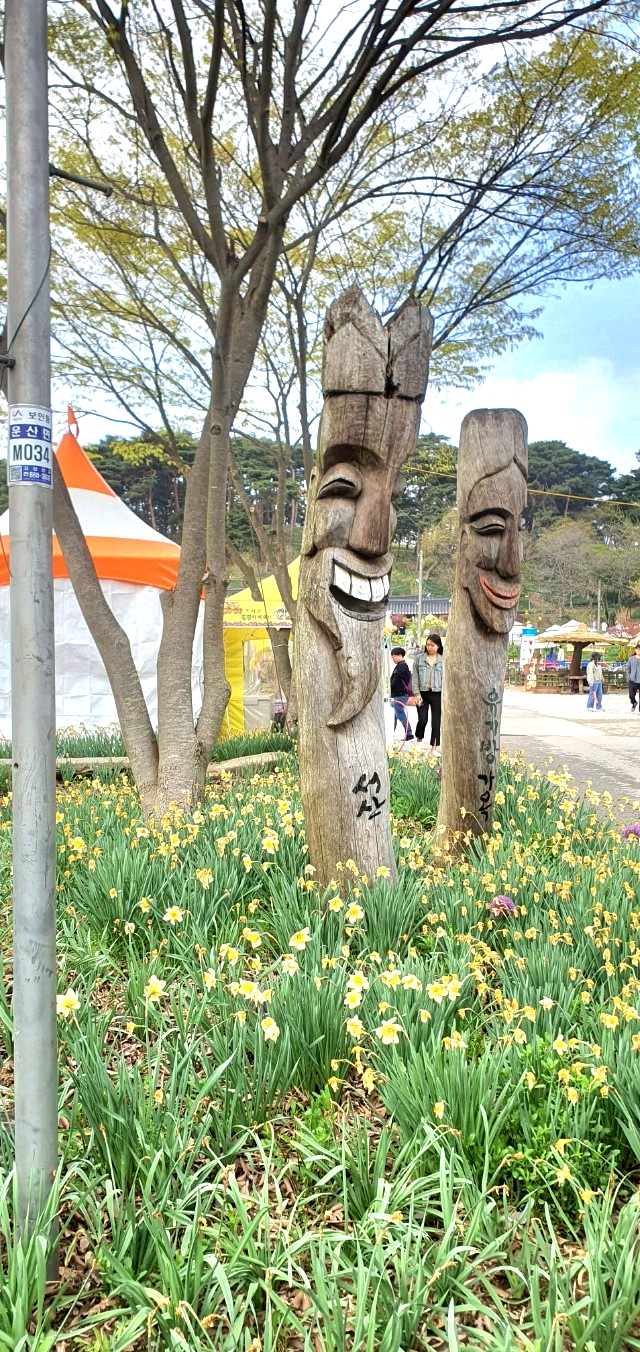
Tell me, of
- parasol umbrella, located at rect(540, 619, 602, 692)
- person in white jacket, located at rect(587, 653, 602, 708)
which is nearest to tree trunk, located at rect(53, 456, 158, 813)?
person in white jacket, located at rect(587, 653, 602, 708)

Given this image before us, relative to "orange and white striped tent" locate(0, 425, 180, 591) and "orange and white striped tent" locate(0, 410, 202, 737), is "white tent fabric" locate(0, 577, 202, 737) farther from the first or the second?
"orange and white striped tent" locate(0, 425, 180, 591)

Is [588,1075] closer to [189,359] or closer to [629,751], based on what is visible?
[189,359]

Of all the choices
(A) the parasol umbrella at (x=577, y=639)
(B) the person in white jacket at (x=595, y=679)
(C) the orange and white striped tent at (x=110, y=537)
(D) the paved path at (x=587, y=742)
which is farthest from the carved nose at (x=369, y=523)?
(A) the parasol umbrella at (x=577, y=639)

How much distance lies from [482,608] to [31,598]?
11.0 ft

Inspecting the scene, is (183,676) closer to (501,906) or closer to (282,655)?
(501,906)

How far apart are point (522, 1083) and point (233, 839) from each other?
204 centimetres

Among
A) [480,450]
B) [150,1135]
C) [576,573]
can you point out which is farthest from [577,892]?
[576,573]

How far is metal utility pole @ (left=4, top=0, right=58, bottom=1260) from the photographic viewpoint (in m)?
1.62

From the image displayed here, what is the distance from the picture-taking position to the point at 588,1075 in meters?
2.15

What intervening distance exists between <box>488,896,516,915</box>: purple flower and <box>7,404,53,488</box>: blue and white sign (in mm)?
2197

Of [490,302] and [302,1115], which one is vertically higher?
[490,302]

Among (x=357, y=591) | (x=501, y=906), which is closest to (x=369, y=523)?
(x=357, y=591)

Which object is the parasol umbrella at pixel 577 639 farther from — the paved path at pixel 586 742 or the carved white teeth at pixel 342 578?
the carved white teeth at pixel 342 578

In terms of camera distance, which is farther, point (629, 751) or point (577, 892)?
point (629, 751)
